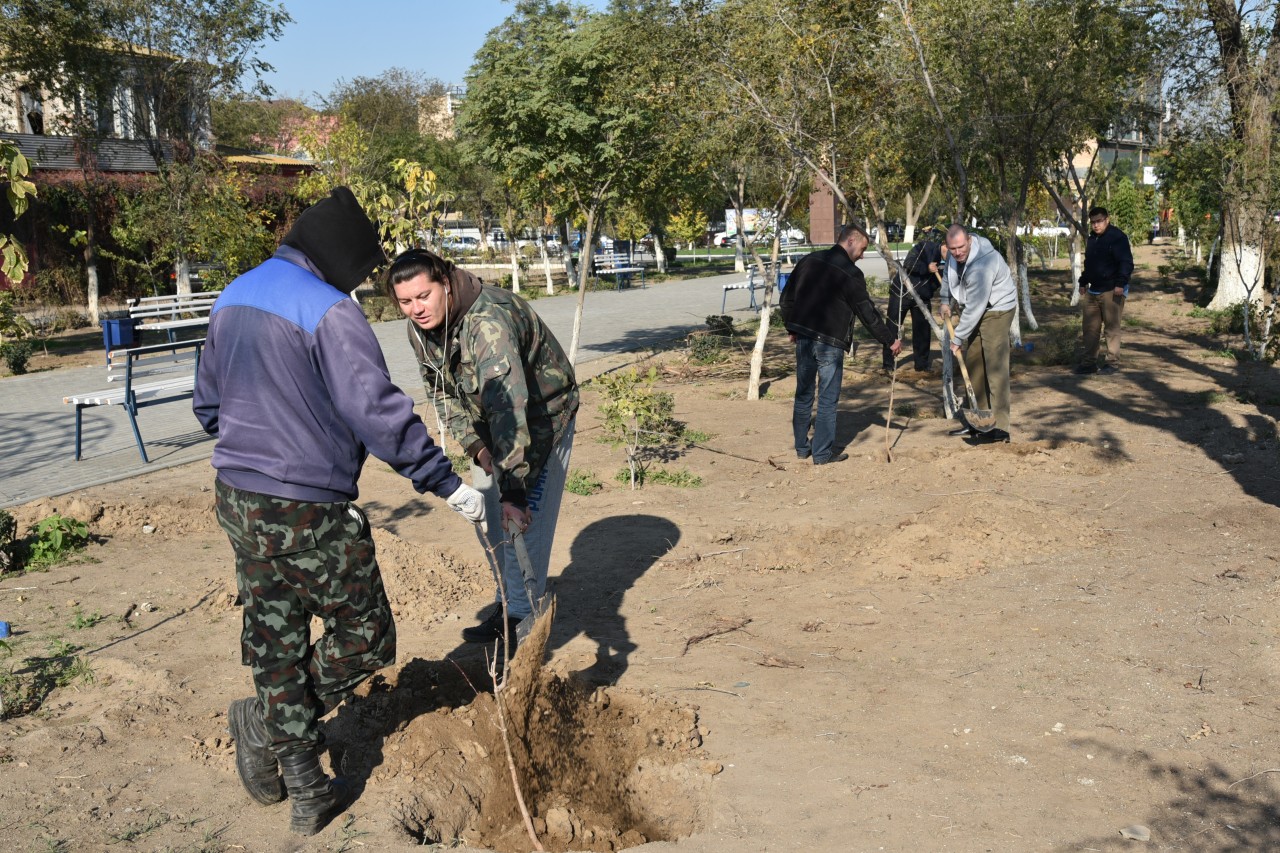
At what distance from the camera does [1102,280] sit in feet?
39.8

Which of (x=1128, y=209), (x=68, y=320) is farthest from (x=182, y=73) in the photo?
(x=1128, y=209)

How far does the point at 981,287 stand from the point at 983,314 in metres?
0.29

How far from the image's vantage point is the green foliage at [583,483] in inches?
317

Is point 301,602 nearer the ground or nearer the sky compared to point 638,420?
nearer the sky

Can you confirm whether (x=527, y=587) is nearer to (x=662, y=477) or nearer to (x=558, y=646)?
(x=558, y=646)

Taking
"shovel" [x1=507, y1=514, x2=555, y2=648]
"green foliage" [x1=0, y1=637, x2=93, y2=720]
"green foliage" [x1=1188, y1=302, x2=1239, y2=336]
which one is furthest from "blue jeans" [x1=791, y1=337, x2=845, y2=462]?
"green foliage" [x1=1188, y1=302, x2=1239, y2=336]

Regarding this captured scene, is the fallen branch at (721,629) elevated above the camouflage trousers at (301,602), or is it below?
below

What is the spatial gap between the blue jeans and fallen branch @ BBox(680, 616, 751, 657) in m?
3.11

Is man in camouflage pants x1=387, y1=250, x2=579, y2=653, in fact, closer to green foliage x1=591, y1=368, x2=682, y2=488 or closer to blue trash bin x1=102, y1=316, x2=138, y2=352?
green foliage x1=591, y1=368, x2=682, y2=488

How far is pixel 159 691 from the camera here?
179 inches

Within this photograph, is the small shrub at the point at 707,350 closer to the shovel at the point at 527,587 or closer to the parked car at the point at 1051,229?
the shovel at the point at 527,587

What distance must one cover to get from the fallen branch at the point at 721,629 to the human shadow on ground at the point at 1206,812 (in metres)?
1.98

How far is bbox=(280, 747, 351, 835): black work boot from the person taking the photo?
11.4ft

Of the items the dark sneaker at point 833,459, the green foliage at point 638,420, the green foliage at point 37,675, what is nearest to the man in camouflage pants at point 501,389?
the green foliage at point 37,675
